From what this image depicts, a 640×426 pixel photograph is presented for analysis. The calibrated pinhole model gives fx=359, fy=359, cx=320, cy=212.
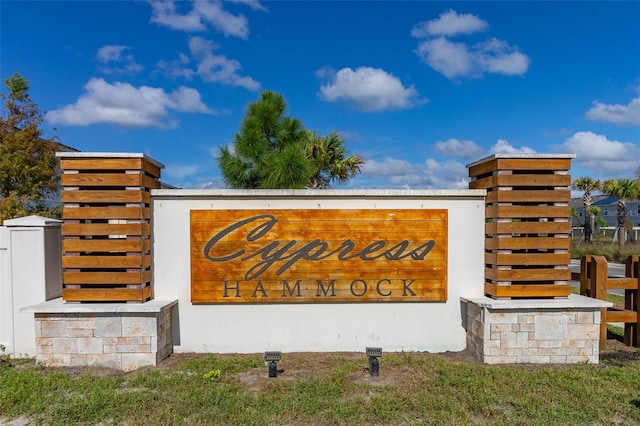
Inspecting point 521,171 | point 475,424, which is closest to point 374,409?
point 475,424

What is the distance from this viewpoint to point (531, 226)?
512 cm

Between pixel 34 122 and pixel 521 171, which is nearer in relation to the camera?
pixel 521 171

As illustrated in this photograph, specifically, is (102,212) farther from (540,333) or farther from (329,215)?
(540,333)

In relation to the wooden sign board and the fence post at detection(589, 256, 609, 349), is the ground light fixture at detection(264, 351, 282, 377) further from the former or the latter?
the fence post at detection(589, 256, 609, 349)

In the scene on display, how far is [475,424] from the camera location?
133 inches

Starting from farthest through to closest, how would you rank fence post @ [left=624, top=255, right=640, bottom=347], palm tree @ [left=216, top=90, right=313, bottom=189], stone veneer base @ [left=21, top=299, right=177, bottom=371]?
palm tree @ [left=216, top=90, right=313, bottom=189] < fence post @ [left=624, top=255, right=640, bottom=347] < stone veneer base @ [left=21, top=299, right=177, bottom=371]

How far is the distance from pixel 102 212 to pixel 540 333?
20.7 ft

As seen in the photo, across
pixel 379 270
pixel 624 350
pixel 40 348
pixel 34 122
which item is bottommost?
pixel 624 350

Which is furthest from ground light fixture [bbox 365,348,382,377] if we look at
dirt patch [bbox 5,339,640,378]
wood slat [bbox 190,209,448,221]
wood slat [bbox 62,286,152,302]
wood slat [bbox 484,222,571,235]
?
wood slat [bbox 62,286,152,302]

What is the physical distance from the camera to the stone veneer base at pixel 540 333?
195 inches

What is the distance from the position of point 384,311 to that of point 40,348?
4.78 m

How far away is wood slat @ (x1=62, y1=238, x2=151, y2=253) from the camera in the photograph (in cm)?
500

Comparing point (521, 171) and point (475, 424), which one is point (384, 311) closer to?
point (475, 424)

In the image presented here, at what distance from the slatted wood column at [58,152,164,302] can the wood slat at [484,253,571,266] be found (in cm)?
510
